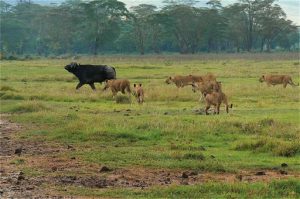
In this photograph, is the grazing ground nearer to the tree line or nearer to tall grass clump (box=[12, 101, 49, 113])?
tall grass clump (box=[12, 101, 49, 113])

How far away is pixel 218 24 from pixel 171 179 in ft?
254

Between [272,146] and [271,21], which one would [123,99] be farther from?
[271,21]

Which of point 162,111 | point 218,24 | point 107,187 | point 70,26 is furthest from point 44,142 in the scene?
point 70,26

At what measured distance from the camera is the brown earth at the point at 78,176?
9023 millimetres

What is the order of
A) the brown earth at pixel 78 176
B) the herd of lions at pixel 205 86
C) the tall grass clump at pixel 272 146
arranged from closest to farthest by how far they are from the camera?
the brown earth at pixel 78 176 < the tall grass clump at pixel 272 146 < the herd of lions at pixel 205 86

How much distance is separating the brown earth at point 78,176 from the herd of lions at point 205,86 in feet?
22.2

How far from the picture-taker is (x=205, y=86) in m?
21.2

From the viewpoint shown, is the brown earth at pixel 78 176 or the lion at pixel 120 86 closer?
the brown earth at pixel 78 176

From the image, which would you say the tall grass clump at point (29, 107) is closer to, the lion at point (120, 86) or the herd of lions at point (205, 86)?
the herd of lions at point (205, 86)

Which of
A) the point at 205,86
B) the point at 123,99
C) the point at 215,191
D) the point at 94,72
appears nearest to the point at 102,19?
the point at 94,72

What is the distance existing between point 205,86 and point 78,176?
12.0m

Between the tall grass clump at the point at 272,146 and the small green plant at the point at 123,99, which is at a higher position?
the tall grass clump at the point at 272,146

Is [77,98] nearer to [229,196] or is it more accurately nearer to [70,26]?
[229,196]

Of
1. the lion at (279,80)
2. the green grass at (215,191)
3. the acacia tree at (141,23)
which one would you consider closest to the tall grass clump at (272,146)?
the green grass at (215,191)
